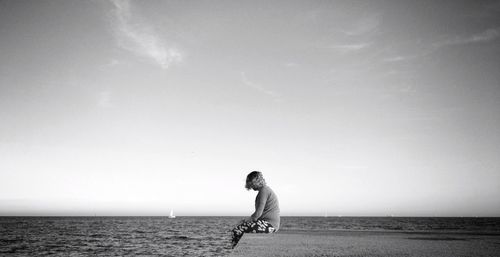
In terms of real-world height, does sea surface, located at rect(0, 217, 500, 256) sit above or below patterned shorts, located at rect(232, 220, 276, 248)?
below

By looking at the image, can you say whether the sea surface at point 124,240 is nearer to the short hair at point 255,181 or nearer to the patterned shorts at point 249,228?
the patterned shorts at point 249,228

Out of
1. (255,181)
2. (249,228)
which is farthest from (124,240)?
(255,181)

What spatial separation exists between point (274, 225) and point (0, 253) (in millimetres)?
31103

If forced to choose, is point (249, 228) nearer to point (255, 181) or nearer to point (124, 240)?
point (255, 181)

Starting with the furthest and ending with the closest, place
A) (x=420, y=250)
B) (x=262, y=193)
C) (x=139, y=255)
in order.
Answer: (x=139, y=255), (x=262, y=193), (x=420, y=250)

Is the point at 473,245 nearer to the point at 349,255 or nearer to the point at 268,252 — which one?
the point at 349,255

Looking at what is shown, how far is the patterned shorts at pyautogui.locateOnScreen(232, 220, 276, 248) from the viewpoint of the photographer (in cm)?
552

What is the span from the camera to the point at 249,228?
552cm

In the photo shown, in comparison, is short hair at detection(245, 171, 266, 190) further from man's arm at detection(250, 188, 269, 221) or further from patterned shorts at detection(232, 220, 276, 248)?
patterned shorts at detection(232, 220, 276, 248)

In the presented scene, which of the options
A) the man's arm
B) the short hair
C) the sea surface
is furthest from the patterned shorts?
the sea surface

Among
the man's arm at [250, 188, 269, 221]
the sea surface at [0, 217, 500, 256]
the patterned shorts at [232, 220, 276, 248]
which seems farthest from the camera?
the sea surface at [0, 217, 500, 256]

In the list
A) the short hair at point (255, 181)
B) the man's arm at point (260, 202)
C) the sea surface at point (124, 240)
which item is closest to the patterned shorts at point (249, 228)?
the man's arm at point (260, 202)

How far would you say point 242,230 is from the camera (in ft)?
18.3

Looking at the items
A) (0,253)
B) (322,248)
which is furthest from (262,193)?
(0,253)
